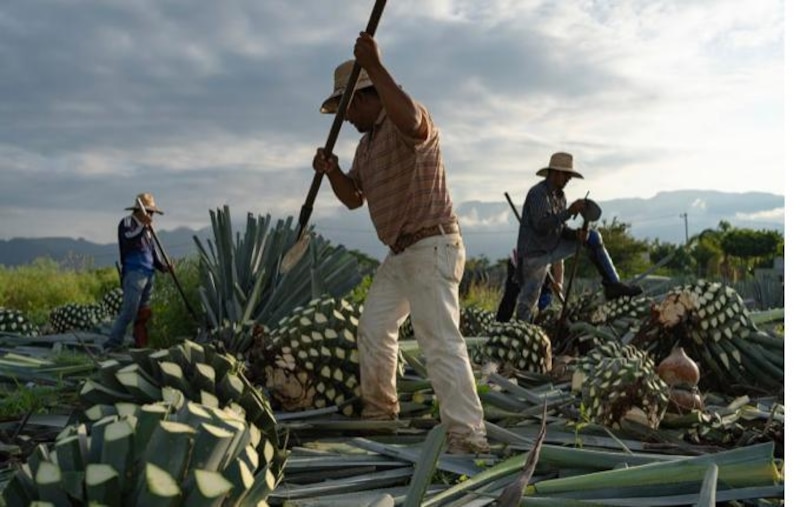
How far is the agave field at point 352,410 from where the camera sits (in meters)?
1.86

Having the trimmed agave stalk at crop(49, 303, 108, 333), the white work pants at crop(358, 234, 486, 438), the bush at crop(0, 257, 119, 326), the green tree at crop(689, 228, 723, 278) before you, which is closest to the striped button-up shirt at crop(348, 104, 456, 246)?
the white work pants at crop(358, 234, 486, 438)

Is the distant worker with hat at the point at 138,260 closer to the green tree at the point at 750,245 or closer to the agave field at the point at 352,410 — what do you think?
the agave field at the point at 352,410

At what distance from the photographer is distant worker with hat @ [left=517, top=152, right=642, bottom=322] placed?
7.89 m

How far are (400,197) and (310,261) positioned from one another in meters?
2.07

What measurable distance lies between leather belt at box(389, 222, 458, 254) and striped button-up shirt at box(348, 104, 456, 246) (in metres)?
0.02

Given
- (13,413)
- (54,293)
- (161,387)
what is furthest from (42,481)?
(54,293)

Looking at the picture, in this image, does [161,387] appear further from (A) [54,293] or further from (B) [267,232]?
(A) [54,293]

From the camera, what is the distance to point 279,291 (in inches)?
227

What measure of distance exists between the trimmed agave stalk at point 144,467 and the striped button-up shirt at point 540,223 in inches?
248

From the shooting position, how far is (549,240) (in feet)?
26.3

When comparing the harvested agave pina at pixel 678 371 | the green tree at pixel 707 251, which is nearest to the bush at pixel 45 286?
the harvested agave pina at pixel 678 371

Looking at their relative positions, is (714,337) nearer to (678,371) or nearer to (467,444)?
(678,371)

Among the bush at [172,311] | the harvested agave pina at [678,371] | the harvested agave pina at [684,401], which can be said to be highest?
the bush at [172,311]

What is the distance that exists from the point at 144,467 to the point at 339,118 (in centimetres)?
268
